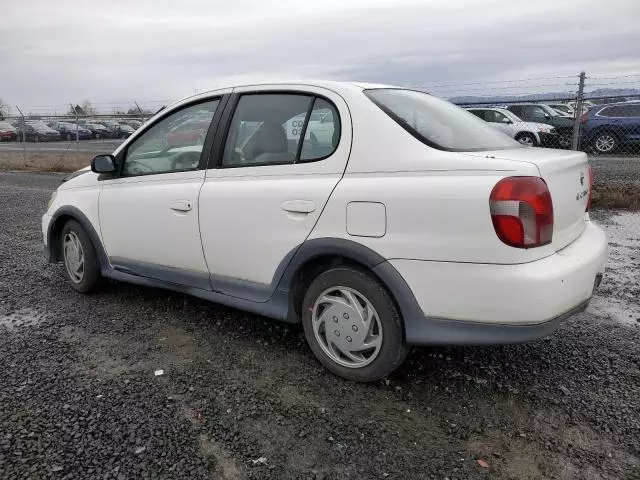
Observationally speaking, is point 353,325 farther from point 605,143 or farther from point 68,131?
point 68,131

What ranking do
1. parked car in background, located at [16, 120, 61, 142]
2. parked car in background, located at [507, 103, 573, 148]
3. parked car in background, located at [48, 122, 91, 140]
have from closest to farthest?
parked car in background, located at [507, 103, 573, 148], parked car in background, located at [16, 120, 61, 142], parked car in background, located at [48, 122, 91, 140]

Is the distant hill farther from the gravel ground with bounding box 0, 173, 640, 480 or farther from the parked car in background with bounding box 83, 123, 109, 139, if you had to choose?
the parked car in background with bounding box 83, 123, 109, 139

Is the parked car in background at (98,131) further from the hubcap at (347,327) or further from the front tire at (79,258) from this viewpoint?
the hubcap at (347,327)

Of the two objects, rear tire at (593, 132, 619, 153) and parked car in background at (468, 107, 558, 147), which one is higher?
parked car in background at (468, 107, 558, 147)

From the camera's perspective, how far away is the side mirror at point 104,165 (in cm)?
402

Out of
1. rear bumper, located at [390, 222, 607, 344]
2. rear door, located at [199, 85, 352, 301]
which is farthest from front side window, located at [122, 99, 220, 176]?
rear bumper, located at [390, 222, 607, 344]

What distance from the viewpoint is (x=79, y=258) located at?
4520 mm

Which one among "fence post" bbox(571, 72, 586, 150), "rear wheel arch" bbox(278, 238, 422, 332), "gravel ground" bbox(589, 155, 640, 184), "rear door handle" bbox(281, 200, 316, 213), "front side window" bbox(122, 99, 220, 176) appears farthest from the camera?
"gravel ground" bbox(589, 155, 640, 184)

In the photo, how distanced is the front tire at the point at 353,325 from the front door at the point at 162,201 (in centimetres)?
90

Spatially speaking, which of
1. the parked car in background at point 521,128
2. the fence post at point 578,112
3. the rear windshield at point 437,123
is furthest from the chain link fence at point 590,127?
the rear windshield at point 437,123

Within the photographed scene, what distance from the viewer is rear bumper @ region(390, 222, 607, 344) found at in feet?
Answer: 8.02

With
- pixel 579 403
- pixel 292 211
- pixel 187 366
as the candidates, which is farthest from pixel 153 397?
pixel 579 403

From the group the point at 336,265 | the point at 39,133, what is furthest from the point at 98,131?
the point at 336,265

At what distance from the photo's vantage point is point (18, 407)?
9.14 ft
